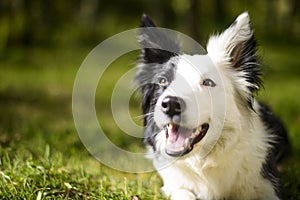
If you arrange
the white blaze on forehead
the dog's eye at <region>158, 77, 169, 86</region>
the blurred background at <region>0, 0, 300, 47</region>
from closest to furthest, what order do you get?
the white blaze on forehead
the dog's eye at <region>158, 77, 169, 86</region>
the blurred background at <region>0, 0, 300, 47</region>

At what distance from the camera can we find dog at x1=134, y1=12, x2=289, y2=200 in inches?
130

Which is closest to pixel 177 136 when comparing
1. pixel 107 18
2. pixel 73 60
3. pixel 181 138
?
pixel 181 138

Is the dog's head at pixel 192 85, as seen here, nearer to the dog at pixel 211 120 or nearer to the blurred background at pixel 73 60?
the dog at pixel 211 120

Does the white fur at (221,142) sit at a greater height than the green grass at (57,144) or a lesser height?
greater

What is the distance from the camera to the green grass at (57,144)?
11.8 ft

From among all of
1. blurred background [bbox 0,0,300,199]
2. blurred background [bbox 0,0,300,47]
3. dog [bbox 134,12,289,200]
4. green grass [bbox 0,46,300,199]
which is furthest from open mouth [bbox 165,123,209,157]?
blurred background [bbox 0,0,300,47]

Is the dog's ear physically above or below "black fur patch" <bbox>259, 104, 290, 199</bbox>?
above

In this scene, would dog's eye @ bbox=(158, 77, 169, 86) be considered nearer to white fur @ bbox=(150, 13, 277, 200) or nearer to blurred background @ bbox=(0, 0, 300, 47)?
white fur @ bbox=(150, 13, 277, 200)

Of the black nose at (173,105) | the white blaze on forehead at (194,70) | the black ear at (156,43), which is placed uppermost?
the black ear at (156,43)

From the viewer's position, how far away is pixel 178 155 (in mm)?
3334

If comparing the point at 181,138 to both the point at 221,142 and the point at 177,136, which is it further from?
the point at 221,142

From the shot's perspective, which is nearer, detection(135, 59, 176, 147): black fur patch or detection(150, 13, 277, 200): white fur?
detection(150, 13, 277, 200): white fur

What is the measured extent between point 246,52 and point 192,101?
0.69 metres

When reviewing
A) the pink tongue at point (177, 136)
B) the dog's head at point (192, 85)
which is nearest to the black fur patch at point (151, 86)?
the dog's head at point (192, 85)
